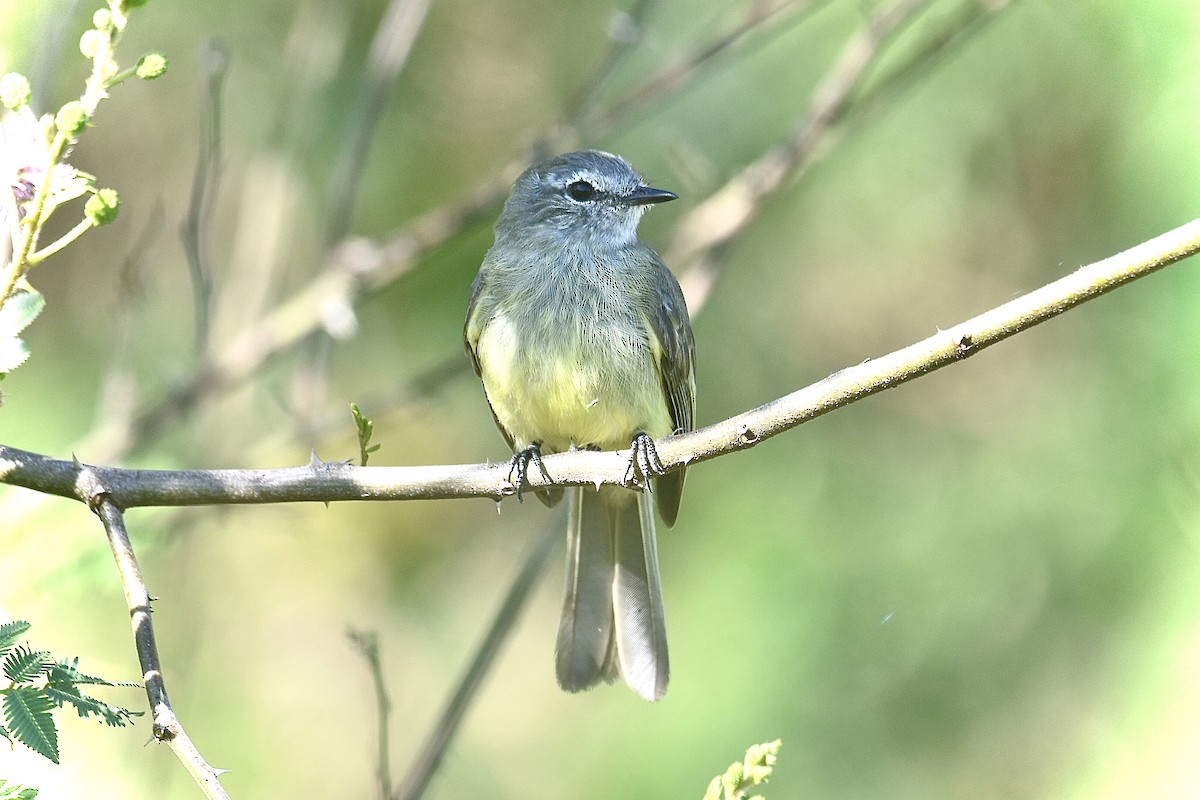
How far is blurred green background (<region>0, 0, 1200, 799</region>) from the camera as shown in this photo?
169 inches

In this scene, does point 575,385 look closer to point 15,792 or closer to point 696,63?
point 696,63

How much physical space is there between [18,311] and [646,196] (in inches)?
107

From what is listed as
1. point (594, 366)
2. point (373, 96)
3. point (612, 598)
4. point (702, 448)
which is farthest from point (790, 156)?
point (702, 448)

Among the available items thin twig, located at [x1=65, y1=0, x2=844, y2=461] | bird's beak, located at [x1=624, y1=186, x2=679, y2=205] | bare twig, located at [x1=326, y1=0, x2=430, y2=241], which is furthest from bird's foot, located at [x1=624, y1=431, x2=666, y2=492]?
bare twig, located at [x1=326, y1=0, x2=430, y2=241]

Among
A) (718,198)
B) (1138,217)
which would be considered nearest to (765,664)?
(718,198)

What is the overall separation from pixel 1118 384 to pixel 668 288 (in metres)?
1.74

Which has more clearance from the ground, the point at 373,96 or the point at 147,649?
the point at 373,96

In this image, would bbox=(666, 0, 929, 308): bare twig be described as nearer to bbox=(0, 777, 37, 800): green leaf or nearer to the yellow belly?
the yellow belly

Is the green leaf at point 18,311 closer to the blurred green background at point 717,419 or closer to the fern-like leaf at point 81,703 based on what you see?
the fern-like leaf at point 81,703

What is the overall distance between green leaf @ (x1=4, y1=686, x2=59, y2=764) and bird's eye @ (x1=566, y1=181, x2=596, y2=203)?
3066 mm

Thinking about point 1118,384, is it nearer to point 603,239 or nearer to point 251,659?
point 603,239

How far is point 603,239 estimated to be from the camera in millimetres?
4473

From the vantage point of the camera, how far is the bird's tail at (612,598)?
4035 millimetres

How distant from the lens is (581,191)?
15.1 ft
